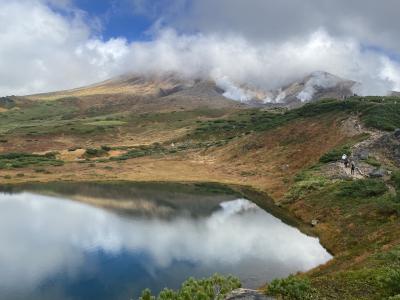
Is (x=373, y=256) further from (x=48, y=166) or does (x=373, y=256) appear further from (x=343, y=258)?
(x=48, y=166)

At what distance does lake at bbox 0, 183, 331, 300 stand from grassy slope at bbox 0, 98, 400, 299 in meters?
5.06

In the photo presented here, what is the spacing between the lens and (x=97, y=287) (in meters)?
32.8

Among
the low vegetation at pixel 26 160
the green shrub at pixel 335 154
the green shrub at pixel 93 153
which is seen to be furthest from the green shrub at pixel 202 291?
the green shrub at pixel 93 153

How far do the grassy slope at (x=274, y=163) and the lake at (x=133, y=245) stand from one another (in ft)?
16.6

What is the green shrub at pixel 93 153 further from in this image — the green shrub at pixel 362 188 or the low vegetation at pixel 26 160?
the green shrub at pixel 362 188

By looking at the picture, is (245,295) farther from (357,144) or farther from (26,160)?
(26,160)

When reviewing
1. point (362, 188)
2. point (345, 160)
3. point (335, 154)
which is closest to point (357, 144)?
point (335, 154)

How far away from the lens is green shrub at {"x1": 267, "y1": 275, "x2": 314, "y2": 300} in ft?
68.6

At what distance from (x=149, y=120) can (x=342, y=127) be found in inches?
4278

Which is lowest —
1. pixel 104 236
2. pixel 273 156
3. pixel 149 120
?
pixel 104 236

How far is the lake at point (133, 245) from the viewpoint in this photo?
33.8 m

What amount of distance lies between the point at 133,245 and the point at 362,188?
29.1 meters

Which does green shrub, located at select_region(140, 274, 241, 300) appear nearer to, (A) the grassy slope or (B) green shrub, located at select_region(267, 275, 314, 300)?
(B) green shrub, located at select_region(267, 275, 314, 300)

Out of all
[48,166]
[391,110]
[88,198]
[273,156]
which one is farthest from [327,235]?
[48,166]
